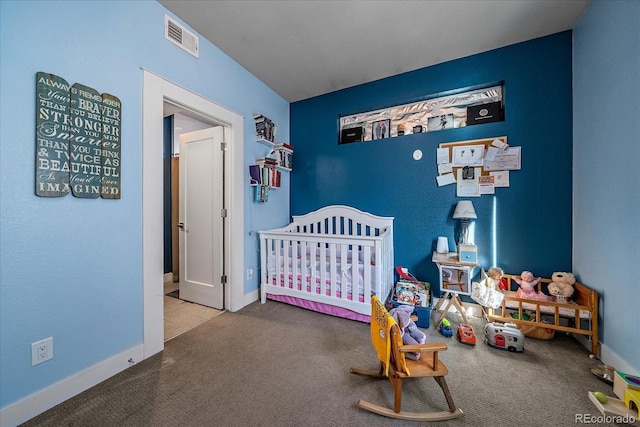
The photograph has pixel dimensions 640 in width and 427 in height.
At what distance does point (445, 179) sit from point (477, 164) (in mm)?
310

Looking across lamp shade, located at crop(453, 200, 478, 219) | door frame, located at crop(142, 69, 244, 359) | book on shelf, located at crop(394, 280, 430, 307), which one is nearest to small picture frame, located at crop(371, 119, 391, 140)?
lamp shade, located at crop(453, 200, 478, 219)

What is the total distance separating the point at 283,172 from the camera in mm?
3184

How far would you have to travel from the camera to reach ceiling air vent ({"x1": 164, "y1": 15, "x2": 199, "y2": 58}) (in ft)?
5.82

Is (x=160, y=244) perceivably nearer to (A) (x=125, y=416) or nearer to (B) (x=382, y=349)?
(A) (x=125, y=416)

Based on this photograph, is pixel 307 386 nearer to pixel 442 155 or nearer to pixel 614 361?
pixel 614 361

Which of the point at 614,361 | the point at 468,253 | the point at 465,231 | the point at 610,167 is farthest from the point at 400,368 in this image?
the point at 610,167

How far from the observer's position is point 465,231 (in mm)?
2266

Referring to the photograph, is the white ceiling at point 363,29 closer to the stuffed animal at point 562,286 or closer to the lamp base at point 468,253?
the lamp base at point 468,253

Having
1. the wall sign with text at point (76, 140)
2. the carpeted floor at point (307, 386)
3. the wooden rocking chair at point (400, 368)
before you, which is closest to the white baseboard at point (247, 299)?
the carpeted floor at point (307, 386)

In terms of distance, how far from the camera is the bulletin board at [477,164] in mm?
2186

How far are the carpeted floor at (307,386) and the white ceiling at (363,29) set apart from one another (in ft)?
8.57

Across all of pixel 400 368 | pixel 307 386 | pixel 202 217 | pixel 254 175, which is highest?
pixel 254 175

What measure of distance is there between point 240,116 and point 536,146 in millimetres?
2892

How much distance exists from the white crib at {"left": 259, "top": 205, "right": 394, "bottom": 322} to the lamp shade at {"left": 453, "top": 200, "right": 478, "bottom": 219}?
2.17 ft
